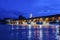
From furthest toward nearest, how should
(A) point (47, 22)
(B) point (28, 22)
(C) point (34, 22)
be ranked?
(B) point (28, 22), (C) point (34, 22), (A) point (47, 22)

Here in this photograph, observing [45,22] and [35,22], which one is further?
[35,22]

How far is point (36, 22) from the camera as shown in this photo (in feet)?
296

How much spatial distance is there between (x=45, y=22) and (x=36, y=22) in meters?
8.56

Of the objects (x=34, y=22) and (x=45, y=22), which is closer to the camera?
(x=45, y=22)

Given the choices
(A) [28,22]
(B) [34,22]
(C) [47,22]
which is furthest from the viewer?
(A) [28,22]

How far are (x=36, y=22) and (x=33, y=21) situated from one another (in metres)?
2.37

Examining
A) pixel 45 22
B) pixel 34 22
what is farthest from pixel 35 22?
pixel 45 22

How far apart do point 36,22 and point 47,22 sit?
9910mm

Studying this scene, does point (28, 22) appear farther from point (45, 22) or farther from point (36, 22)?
point (45, 22)

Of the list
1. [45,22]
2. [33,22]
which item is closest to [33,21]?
[33,22]

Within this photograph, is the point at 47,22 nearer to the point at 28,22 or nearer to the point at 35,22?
the point at 35,22

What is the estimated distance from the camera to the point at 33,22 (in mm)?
88250

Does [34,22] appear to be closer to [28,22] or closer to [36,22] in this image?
[36,22]

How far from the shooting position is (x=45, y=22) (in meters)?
82.2
